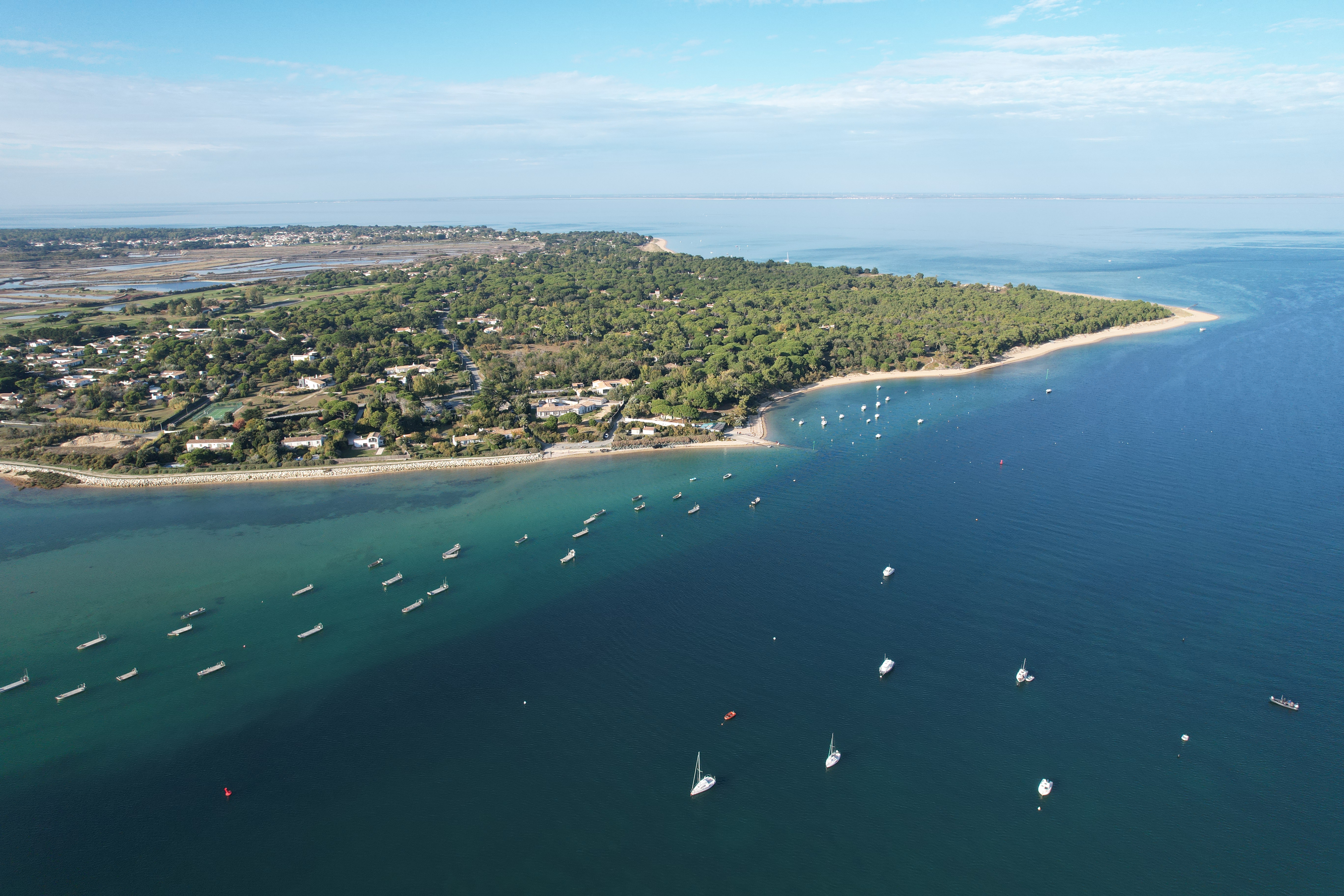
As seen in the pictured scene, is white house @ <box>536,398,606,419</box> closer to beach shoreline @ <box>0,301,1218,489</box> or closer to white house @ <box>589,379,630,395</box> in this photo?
white house @ <box>589,379,630,395</box>

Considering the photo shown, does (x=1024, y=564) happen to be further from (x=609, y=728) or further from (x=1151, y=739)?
(x=609, y=728)

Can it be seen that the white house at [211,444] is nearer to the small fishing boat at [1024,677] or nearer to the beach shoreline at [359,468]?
the beach shoreline at [359,468]

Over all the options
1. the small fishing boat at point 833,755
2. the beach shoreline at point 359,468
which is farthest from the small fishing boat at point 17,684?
the small fishing boat at point 833,755

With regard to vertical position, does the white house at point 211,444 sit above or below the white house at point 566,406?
below

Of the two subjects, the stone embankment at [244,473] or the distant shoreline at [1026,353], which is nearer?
the stone embankment at [244,473]

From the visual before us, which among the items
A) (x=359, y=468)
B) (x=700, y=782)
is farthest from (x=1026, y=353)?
(x=700, y=782)

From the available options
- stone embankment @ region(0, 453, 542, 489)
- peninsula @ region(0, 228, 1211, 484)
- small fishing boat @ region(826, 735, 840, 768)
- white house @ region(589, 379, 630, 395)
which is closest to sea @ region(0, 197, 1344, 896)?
small fishing boat @ region(826, 735, 840, 768)

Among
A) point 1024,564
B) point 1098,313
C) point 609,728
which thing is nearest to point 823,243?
point 1098,313
